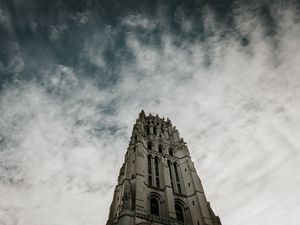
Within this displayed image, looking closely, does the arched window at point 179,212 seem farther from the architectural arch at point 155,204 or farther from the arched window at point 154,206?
the arched window at point 154,206

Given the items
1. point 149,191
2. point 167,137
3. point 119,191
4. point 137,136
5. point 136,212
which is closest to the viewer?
point 136,212

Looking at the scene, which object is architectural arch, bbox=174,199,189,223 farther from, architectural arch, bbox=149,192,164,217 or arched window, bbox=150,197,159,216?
arched window, bbox=150,197,159,216

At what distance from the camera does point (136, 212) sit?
75.2ft

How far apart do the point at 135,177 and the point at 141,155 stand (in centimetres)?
521

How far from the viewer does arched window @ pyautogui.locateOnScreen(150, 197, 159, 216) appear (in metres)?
25.8

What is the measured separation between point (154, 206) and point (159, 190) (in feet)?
7.73

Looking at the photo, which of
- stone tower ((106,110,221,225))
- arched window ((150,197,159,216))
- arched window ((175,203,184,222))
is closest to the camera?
stone tower ((106,110,221,225))

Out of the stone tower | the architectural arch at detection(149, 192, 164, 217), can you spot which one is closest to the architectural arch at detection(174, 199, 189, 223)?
the stone tower

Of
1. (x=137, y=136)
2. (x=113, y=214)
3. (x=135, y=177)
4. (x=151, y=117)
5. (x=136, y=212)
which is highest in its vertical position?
(x=151, y=117)

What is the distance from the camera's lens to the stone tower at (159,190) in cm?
2388

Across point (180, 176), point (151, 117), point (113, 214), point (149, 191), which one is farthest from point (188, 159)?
point (151, 117)

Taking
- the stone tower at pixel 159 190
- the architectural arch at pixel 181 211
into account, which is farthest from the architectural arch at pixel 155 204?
the architectural arch at pixel 181 211

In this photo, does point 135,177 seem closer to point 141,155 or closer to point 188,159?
point 141,155

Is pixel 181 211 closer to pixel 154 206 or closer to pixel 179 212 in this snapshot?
pixel 179 212
